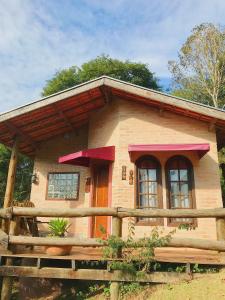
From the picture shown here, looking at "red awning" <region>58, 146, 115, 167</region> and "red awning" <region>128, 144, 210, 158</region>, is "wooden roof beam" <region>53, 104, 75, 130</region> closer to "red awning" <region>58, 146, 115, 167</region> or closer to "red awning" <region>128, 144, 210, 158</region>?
"red awning" <region>58, 146, 115, 167</region>

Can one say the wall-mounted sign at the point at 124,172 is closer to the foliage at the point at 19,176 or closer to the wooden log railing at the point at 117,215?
the wooden log railing at the point at 117,215

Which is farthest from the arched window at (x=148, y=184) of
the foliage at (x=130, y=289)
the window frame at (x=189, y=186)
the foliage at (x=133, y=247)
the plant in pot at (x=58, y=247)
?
the foliage at (x=130, y=289)

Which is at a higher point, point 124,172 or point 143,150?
point 143,150

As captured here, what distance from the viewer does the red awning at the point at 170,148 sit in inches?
→ 317

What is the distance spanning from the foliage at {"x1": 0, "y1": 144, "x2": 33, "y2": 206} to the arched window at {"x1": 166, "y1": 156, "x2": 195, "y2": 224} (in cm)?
1324

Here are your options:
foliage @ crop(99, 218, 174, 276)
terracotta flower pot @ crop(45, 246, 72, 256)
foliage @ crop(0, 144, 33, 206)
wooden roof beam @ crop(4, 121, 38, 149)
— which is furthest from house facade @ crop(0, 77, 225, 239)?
foliage @ crop(0, 144, 33, 206)

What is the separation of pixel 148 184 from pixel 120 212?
3.02 meters

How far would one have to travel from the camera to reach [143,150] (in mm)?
8453

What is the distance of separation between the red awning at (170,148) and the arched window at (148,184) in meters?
0.67

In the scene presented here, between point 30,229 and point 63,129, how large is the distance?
4.09m

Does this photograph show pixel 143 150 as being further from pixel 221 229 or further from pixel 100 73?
pixel 100 73

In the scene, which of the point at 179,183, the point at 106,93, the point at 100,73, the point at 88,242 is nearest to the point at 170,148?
the point at 179,183

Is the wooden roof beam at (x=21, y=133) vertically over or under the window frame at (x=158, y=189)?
over

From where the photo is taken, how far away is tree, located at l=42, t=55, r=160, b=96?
25969 mm
